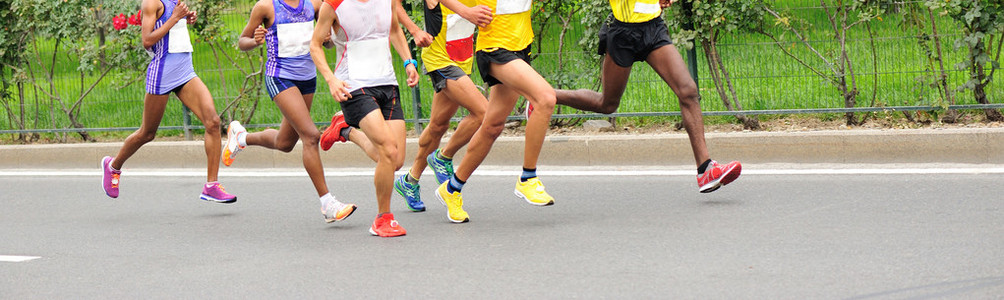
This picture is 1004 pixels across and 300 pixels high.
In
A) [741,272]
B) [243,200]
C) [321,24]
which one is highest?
[321,24]

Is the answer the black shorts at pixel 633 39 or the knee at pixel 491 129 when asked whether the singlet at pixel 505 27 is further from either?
the black shorts at pixel 633 39

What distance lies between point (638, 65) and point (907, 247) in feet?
15.4

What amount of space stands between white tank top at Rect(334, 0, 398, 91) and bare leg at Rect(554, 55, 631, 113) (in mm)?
1073

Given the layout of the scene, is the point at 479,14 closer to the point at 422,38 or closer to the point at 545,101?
the point at 422,38

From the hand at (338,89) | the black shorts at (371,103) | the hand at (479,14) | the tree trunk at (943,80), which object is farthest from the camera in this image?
the tree trunk at (943,80)

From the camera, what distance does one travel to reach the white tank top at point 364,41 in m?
7.03

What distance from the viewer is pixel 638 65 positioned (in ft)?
34.3

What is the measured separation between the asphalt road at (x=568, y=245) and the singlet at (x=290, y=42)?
2.96ft

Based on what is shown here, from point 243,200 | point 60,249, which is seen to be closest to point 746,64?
point 243,200

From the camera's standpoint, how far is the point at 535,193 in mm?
7426

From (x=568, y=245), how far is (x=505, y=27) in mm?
1437

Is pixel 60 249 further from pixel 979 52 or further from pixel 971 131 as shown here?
pixel 979 52

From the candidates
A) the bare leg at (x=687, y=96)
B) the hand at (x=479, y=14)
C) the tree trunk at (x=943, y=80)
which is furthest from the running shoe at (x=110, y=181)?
the tree trunk at (x=943, y=80)

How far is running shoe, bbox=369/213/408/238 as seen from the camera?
7.05 m
